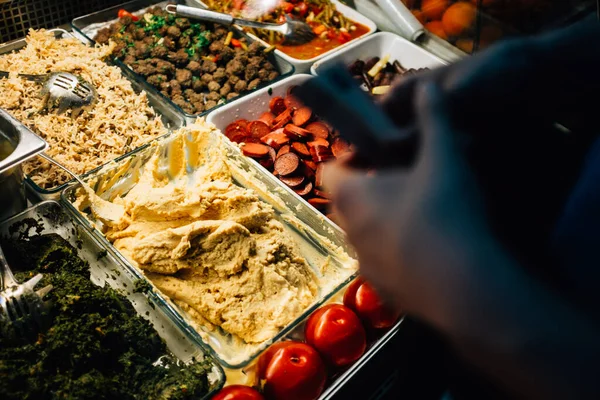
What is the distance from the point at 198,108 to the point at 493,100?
160 cm

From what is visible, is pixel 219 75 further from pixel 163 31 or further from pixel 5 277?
pixel 5 277

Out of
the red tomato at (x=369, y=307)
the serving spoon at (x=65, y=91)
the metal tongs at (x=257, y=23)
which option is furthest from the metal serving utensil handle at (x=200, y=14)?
the red tomato at (x=369, y=307)

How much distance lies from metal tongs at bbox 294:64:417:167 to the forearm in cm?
19

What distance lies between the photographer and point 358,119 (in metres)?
0.79

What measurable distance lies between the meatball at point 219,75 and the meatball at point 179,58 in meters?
0.17

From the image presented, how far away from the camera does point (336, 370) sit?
4.80ft

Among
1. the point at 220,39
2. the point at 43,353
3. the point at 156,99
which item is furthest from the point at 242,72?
the point at 43,353

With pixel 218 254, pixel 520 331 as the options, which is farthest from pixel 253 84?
pixel 520 331

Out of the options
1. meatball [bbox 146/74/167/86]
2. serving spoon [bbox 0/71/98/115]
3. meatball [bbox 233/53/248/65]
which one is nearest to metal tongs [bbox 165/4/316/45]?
meatball [bbox 233/53/248/65]

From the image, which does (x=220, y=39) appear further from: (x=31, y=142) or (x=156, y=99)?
(x=31, y=142)

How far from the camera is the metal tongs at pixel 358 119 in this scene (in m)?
0.79

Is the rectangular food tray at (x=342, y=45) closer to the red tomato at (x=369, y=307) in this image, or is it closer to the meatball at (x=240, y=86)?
the meatball at (x=240, y=86)

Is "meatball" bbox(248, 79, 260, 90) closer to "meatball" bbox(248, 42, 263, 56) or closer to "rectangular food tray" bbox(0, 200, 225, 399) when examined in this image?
"meatball" bbox(248, 42, 263, 56)

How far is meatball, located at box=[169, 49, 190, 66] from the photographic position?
8.38 feet
